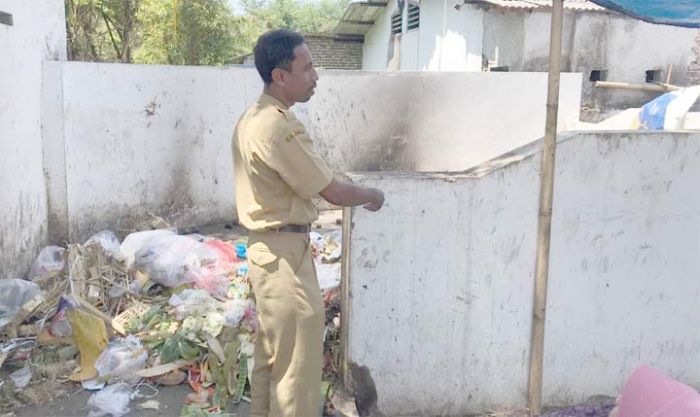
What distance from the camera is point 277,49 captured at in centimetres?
244

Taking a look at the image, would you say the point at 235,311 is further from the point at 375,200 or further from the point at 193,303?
the point at 375,200

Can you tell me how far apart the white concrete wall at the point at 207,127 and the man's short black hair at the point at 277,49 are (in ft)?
12.7

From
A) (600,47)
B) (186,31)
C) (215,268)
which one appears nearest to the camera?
(215,268)

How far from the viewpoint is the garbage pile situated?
348 cm

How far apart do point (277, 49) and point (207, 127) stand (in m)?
4.39

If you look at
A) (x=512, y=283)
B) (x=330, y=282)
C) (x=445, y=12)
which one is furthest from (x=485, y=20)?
(x=512, y=283)

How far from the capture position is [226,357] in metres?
3.55

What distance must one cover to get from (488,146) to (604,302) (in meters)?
4.56

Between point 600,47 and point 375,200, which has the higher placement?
point 600,47

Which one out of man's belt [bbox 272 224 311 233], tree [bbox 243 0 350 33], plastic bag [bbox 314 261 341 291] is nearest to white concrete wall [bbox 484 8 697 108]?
plastic bag [bbox 314 261 341 291]

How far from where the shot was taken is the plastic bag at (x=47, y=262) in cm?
488

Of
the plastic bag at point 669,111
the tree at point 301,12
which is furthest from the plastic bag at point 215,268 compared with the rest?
the tree at point 301,12

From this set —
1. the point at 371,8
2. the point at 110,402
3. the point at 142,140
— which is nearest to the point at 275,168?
the point at 110,402

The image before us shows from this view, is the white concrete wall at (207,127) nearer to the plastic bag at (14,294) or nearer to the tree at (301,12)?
the plastic bag at (14,294)
